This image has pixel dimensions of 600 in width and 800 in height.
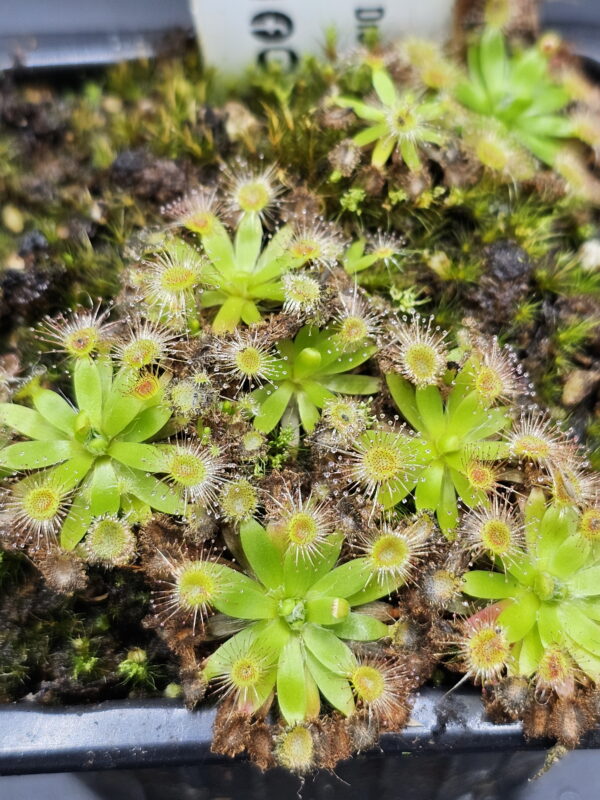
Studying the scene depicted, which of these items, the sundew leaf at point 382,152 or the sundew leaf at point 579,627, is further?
the sundew leaf at point 382,152

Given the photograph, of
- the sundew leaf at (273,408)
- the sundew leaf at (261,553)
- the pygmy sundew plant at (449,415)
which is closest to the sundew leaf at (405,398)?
the pygmy sundew plant at (449,415)

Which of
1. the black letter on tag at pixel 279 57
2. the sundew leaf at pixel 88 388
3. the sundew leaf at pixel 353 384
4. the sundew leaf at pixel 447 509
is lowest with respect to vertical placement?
the sundew leaf at pixel 447 509

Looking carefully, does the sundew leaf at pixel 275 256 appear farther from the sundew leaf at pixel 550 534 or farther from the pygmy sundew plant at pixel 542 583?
the sundew leaf at pixel 550 534

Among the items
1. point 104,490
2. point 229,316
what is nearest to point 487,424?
point 229,316

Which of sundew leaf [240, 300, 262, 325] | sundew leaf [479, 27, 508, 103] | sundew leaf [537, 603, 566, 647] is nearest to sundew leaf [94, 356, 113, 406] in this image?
sundew leaf [240, 300, 262, 325]

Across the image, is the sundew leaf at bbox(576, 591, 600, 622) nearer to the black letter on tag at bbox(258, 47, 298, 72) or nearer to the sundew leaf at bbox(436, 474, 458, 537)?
the sundew leaf at bbox(436, 474, 458, 537)

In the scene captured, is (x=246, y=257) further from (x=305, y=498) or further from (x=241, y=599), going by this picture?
(x=241, y=599)

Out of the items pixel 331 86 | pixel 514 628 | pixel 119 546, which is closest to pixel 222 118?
pixel 331 86
